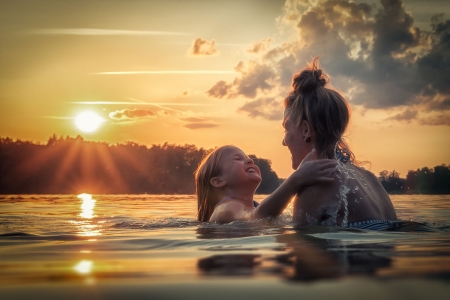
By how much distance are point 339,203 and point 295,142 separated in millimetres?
718

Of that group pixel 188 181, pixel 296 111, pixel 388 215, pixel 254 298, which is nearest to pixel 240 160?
pixel 296 111

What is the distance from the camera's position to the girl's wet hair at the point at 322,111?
409 cm

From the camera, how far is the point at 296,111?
14.1 feet

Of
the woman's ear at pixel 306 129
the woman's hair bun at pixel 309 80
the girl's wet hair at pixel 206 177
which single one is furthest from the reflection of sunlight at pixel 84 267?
the girl's wet hair at pixel 206 177

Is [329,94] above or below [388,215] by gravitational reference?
above

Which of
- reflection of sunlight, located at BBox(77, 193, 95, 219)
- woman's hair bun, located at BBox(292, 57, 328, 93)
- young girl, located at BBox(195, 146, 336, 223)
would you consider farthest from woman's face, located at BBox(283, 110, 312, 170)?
reflection of sunlight, located at BBox(77, 193, 95, 219)

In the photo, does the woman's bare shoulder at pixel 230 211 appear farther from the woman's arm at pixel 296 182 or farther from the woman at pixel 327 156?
the woman at pixel 327 156

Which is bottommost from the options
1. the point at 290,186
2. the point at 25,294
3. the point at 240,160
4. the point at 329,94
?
the point at 25,294

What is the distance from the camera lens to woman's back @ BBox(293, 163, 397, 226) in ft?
12.4

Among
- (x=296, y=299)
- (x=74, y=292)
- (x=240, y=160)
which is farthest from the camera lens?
(x=240, y=160)

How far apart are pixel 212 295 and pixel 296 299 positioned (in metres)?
0.24

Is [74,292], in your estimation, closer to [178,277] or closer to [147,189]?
[178,277]

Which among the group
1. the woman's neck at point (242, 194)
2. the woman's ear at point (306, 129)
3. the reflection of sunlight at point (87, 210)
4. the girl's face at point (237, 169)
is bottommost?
the reflection of sunlight at point (87, 210)

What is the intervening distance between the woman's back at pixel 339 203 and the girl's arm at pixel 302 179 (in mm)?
72
